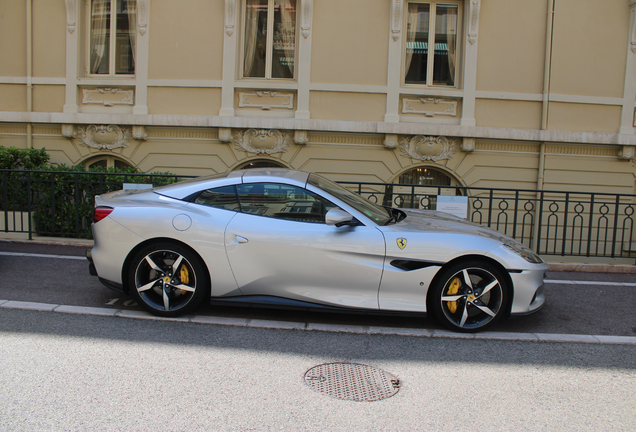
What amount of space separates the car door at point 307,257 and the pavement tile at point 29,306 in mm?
1981

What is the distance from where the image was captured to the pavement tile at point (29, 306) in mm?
4797

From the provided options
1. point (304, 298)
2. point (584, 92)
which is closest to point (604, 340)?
point (304, 298)

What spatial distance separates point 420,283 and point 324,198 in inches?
46.4

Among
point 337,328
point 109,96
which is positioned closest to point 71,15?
point 109,96

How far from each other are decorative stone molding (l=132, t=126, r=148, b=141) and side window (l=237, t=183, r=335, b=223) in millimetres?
7836

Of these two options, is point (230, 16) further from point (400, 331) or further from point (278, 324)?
point (400, 331)

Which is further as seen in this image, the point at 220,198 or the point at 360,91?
the point at 360,91

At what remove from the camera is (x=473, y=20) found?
36.9ft

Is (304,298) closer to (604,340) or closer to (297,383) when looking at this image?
(297,383)

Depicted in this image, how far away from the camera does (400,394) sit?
327 cm

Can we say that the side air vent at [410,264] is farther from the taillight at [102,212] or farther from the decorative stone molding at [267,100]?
the decorative stone molding at [267,100]

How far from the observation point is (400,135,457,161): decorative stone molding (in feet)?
37.2

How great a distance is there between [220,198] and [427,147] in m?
7.69

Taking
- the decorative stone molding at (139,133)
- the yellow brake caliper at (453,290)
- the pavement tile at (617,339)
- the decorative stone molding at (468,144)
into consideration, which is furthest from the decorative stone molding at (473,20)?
the yellow brake caliper at (453,290)
